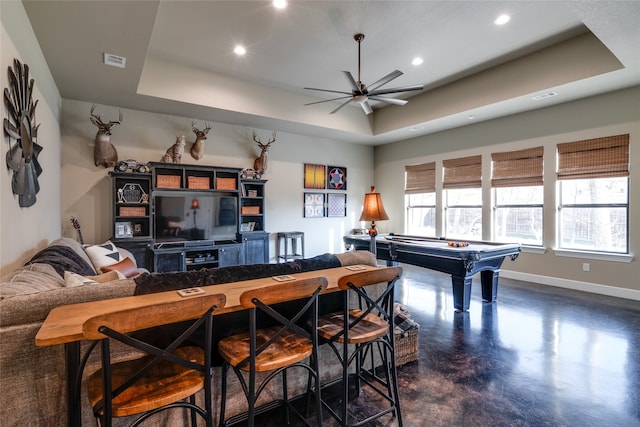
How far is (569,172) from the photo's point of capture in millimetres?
5102

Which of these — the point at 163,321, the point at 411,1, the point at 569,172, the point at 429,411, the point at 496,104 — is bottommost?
the point at 429,411

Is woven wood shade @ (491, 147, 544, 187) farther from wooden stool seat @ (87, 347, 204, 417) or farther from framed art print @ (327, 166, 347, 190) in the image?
wooden stool seat @ (87, 347, 204, 417)

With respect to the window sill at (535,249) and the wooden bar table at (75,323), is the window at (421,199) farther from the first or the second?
the wooden bar table at (75,323)

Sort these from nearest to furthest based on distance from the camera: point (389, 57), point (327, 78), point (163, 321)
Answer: point (163, 321) < point (389, 57) < point (327, 78)

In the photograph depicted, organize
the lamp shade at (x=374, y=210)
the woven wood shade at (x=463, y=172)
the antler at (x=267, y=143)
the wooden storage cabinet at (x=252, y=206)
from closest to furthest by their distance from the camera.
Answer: the lamp shade at (x=374, y=210) → the wooden storage cabinet at (x=252, y=206) → the antler at (x=267, y=143) → the woven wood shade at (x=463, y=172)

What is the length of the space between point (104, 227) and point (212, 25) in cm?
353

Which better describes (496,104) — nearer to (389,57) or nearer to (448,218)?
(389,57)

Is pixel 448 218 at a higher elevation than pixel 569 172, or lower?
lower

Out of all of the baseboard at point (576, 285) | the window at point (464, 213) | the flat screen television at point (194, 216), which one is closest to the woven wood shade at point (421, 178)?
the window at point (464, 213)

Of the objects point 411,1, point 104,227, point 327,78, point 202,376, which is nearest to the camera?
point 202,376

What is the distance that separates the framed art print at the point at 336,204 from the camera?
760cm

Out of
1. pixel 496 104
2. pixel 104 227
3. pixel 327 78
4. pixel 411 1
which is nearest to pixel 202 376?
pixel 411 1

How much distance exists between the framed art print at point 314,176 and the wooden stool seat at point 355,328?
5.28 meters

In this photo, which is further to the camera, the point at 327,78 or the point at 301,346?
the point at 327,78
